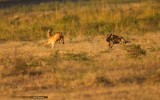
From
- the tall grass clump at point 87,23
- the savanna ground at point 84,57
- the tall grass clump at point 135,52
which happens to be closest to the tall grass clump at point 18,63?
the savanna ground at point 84,57

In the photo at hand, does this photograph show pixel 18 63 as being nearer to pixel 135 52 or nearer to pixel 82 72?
pixel 82 72

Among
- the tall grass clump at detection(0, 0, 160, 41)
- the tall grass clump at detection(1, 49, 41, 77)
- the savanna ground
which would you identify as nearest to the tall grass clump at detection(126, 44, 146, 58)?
the savanna ground

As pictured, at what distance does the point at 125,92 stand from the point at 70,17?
10.4 metres

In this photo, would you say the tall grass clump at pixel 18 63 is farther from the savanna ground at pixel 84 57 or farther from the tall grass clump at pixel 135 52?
the tall grass clump at pixel 135 52

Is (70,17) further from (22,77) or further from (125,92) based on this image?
(125,92)

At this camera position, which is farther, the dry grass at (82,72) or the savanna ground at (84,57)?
the savanna ground at (84,57)

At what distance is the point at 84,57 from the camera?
12734 mm

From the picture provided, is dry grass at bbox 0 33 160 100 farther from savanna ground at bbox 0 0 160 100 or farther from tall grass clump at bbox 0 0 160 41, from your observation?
tall grass clump at bbox 0 0 160 41

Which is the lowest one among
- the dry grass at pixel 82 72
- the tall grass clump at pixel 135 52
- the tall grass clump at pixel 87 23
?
the dry grass at pixel 82 72

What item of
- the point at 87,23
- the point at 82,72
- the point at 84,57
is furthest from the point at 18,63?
the point at 87,23

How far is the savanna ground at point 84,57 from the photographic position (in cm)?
955

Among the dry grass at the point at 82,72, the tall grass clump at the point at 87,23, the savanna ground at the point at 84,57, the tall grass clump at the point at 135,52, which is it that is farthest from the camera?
the tall grass clump at the point at 87,23

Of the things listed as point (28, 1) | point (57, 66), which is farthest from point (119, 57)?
point (28, 1)

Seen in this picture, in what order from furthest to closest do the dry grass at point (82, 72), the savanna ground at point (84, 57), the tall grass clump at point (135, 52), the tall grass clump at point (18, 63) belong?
1. the tall grass clump at point (135, 52)
2. the tall grass clump at point (18, 63)
3. the savanna ground at point (84, 57)
4. the dry grass at point (82, 72)
